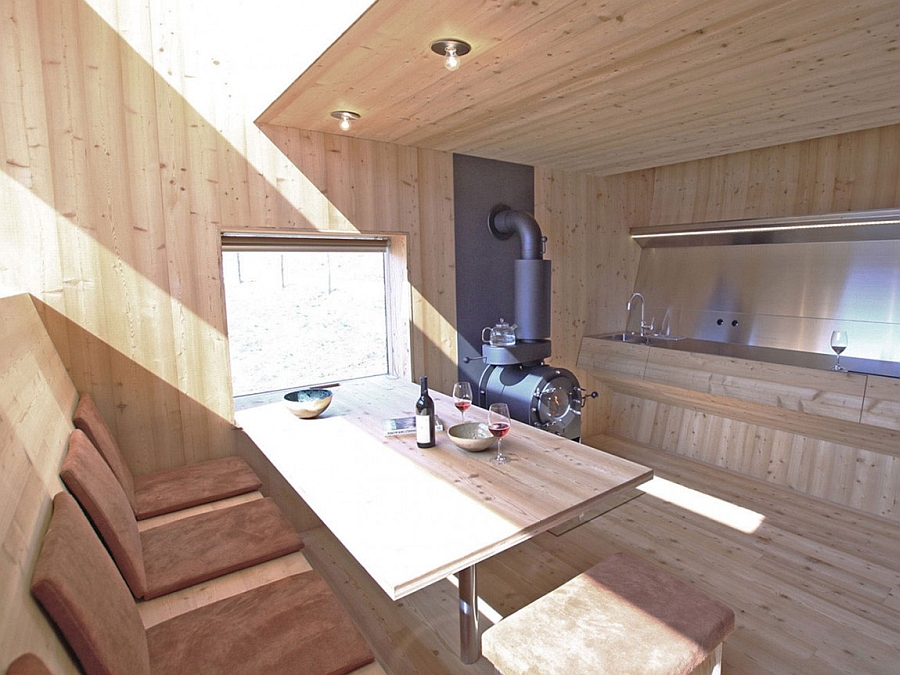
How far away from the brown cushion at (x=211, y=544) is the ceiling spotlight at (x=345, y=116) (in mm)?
1904

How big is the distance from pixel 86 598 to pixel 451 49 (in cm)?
191

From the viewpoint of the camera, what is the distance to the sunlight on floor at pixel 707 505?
3074 millimetres

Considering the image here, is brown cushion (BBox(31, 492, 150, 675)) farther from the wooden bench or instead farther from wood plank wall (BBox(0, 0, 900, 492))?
wood plank wall (BBox(0, 0, 900, 492))

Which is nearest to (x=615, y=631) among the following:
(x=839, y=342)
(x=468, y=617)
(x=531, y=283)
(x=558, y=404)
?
(x=468, y=617)

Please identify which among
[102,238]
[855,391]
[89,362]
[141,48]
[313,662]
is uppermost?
[141,48]

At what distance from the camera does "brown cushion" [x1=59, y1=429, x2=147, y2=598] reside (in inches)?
57.7

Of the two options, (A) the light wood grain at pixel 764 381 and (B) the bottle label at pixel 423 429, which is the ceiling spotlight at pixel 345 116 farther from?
(A) the light wood grain at pixel 764 381

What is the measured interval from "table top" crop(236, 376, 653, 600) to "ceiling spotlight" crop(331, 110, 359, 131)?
4.97 feet

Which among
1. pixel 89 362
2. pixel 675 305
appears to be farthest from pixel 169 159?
pixel 675 305

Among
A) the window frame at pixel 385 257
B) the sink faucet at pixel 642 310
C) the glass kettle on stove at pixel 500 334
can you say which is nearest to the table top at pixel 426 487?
the window frame at pixel 385 257

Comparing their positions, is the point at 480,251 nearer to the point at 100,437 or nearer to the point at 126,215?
the point at 126,215

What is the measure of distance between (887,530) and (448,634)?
2710 millimetres

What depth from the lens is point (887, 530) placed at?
297 centimetres

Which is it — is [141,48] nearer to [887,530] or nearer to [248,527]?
[248,527]
